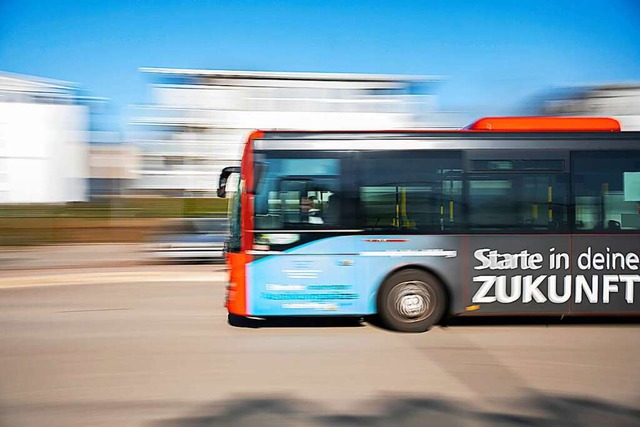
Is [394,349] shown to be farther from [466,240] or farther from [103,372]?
[103,372]

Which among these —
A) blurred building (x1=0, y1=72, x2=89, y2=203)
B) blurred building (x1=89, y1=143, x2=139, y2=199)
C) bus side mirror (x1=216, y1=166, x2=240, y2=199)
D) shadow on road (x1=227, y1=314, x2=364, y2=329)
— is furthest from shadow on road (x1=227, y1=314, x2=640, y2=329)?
blurred building (x1=89, y1=143, x2=139, y2=199)

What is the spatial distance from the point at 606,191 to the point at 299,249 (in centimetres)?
422

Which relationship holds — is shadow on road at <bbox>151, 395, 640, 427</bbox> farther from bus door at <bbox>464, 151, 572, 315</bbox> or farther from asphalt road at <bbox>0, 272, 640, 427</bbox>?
bus door at <bbox>464, 151, 572, 315</bbox>

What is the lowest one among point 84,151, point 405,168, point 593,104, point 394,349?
point 394,349

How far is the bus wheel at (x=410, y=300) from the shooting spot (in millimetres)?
8203

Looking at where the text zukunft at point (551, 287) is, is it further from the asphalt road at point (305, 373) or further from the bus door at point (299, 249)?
the bus door at point (299, 249)

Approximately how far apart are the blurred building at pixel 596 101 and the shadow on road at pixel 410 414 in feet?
94.4

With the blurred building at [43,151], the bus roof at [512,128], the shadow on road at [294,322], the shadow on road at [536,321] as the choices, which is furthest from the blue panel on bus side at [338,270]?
the blurred building at [43,151]

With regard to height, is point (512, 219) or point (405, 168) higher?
point (405, 168)

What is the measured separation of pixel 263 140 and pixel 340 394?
3.83m

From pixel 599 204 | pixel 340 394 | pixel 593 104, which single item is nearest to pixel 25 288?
pixel 340 394

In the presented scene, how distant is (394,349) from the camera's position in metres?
7.34

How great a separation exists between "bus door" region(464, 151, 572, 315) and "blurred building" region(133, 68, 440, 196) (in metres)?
27.1

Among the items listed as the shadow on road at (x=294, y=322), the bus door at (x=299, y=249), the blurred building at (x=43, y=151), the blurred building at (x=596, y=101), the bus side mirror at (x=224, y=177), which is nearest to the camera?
the bus door at (x=299, y=249)
